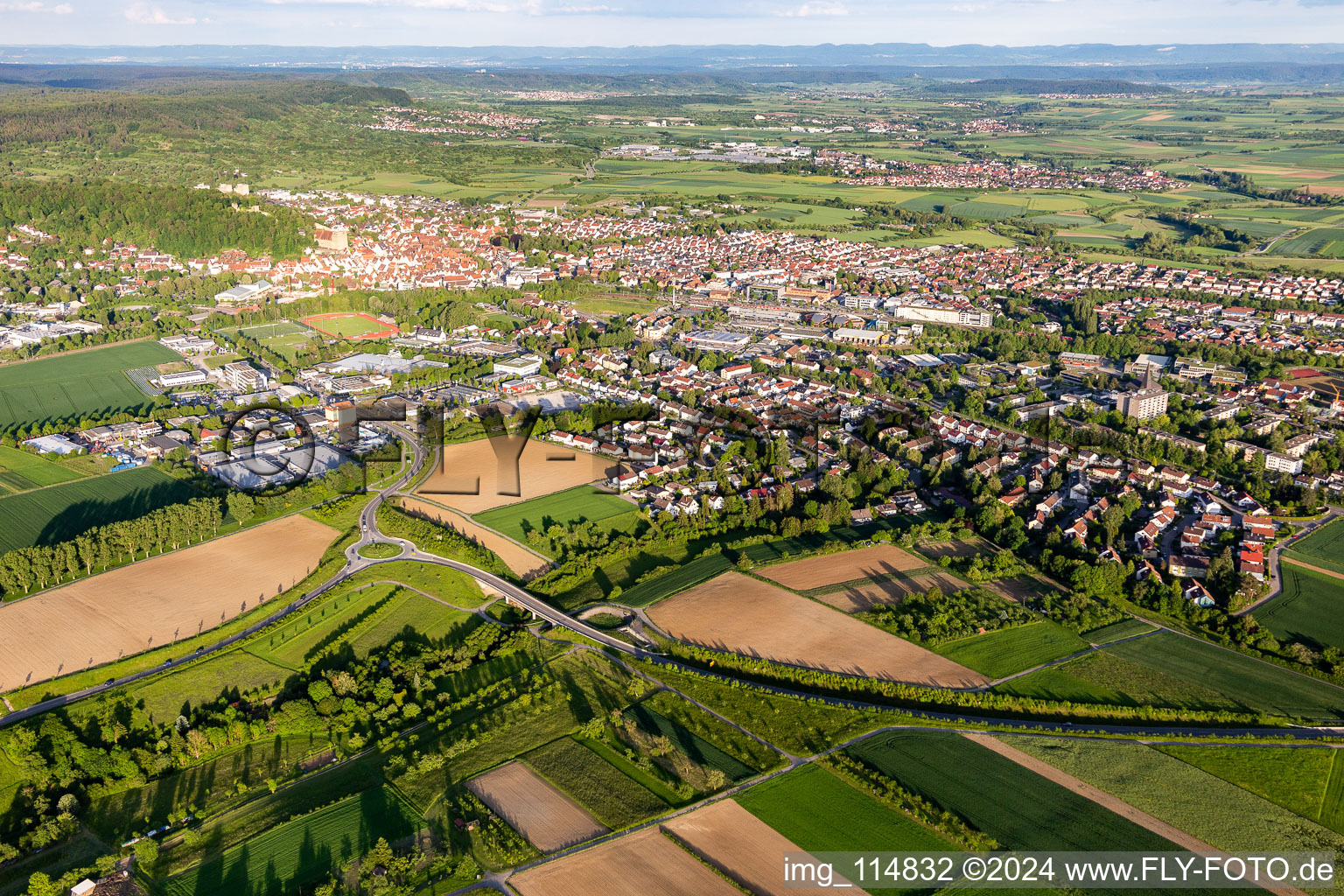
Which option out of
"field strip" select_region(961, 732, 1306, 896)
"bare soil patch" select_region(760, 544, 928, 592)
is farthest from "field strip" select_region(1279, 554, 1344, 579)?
"field strip" select_region(961, 732, 1306, 896)

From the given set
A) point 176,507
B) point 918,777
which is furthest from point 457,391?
point 918,777

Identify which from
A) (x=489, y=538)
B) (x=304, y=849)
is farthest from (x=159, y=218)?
(x=304, y=849)

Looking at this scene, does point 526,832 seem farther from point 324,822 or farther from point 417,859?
point 324,822

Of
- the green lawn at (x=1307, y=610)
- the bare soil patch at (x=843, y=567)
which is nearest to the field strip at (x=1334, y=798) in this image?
the green lawn at (x=1307, y=610)

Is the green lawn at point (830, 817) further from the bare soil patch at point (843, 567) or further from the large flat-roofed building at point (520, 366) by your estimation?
the large flat-roofed building at point (520, 366)

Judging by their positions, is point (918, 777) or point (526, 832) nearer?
point (526, 832)
